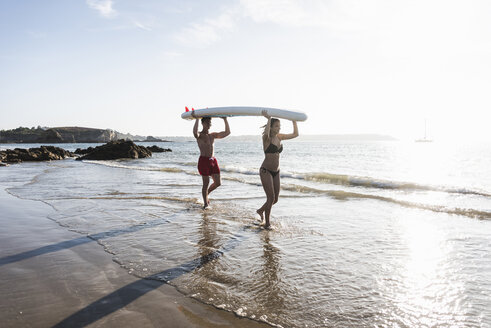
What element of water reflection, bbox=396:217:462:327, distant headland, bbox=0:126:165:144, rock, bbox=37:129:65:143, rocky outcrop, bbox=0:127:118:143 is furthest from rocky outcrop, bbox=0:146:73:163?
rocky outcrop, bbox=0:127:118:143

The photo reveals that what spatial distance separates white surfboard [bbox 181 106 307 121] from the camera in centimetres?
615

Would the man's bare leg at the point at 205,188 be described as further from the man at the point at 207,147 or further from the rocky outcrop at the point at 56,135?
the rocky outcrop at the point at 56,135

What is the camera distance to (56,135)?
428 feet

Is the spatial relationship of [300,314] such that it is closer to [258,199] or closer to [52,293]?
[52,293]

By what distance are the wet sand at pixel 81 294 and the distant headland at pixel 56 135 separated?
4977 inches

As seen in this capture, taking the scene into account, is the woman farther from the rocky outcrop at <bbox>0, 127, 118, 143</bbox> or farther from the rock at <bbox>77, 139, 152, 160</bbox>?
the rocky outcrop at <bbox>0, 127, 118, 143</bbox>

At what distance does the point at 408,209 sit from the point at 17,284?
811 cm

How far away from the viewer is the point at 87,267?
411 centimetres

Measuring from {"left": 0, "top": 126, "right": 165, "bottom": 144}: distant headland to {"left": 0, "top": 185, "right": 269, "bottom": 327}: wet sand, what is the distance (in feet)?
415

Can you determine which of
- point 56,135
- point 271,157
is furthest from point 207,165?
point 56,135

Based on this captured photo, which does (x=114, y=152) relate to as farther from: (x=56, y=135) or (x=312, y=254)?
(x=56, y=135)

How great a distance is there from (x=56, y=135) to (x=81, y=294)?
147183 mm

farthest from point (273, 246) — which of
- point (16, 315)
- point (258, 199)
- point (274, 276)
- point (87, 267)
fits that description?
point (258, 199)

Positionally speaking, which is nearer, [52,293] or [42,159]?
[52,293]
